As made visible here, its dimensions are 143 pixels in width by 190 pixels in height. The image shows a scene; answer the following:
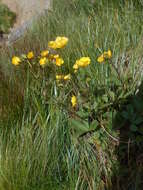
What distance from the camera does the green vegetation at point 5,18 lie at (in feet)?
22.3

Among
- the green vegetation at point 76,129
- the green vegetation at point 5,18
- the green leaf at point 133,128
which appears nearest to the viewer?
the green leaf at point 133,128

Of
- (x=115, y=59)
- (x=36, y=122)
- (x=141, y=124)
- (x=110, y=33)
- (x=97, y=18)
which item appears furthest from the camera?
(x=97, y=18)

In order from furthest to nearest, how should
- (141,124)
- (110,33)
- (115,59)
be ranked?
(110,33) → (115,59) → (141,124)

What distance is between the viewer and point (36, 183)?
72.9 inches

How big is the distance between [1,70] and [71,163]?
4.02 feet

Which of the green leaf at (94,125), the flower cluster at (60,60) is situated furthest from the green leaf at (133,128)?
the flower cluster at (60,60)

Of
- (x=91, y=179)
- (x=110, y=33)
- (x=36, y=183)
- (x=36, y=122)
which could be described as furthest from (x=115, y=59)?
(x=36, y=183)

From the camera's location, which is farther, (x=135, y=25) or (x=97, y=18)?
(x=97, y=18)

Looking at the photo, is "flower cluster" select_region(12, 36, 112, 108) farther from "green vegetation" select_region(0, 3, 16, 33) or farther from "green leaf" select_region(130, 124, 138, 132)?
"green vegetation" select_region(0, 3, 16, 33)

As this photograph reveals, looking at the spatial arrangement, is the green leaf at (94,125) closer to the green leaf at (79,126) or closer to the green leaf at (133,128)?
the green leaf at (79,126)

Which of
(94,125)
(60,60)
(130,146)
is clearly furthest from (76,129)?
(60,60)

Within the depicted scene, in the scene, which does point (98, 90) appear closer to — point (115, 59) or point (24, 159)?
point (115, 59)

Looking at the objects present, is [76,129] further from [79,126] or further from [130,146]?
[130,146]

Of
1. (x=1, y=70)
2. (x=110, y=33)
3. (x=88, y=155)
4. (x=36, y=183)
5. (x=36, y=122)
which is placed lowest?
(x=36, y=183)
